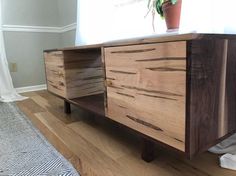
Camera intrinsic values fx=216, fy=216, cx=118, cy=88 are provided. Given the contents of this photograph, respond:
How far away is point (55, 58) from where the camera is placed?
1450 millimetres

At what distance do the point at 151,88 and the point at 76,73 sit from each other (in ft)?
2.57

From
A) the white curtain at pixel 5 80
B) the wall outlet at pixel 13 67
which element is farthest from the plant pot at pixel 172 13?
the wall outlet at pixel 13 67

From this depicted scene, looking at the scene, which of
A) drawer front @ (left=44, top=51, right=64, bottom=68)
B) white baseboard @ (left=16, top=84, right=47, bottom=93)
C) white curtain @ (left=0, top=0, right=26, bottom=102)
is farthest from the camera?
white baseboard @ (left=16, top=84, right=47, bottom=93)

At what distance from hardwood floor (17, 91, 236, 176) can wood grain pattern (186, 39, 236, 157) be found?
180 millimetres

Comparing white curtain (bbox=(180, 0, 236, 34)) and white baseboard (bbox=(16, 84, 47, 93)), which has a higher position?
white curtain (bbox=(180, 0, 236, 34))

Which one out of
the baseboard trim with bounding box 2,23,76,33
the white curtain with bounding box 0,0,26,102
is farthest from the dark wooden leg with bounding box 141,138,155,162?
the baseboard trim with bounding box 2,23,76,33

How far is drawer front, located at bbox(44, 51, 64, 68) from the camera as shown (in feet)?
4.48

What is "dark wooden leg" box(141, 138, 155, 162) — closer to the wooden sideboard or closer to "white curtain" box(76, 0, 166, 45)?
the wooden sideboard

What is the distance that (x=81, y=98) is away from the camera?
138 cm

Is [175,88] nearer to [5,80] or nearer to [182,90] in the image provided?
[182,90]

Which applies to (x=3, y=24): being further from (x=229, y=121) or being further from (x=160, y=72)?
(x=229, y=121)

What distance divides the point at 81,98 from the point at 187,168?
786 millimetres

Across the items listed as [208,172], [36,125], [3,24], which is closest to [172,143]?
[208,172]

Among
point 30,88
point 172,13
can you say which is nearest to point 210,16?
point 172,13
